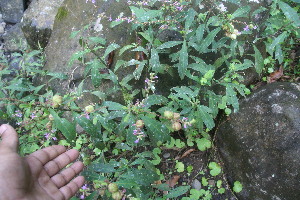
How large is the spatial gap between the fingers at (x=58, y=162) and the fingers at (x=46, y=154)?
0.04 m

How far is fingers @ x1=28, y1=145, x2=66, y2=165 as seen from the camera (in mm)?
2392

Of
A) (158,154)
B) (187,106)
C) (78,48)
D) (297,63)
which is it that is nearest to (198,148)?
(158,154)

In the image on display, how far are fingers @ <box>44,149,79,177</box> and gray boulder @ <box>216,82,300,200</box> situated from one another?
1694 mm

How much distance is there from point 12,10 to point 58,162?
467 centimetres

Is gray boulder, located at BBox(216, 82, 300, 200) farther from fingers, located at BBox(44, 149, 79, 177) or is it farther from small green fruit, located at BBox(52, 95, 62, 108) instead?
small green fruit, located at BBox(52, 95, 62, 108)

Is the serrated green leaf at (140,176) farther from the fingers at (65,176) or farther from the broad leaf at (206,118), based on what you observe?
the broad leaf at (206,118)

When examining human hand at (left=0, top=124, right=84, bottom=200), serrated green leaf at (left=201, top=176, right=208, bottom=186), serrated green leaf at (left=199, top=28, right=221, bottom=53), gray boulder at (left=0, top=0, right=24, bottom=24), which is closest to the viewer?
human hand at (left=0, top=124, right=84, bottom=200)

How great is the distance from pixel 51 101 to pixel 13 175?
610 mm

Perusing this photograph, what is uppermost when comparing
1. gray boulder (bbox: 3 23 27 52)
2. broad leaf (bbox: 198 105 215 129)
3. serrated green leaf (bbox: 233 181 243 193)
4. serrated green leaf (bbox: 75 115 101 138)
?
serrated green leaf (bbox: 75 115 101 138)

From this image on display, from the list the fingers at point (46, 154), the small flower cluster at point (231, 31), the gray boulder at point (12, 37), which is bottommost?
the gray boulder at point (12, 37)

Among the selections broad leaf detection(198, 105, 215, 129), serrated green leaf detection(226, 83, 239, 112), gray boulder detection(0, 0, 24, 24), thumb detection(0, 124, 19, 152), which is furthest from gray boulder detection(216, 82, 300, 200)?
gray boulder detection(0, 0, 24, 24)

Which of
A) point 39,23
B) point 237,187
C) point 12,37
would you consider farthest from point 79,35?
point 237,187

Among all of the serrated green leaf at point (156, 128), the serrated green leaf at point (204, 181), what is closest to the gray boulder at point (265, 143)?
the serrated green leaf at point (204, 181)

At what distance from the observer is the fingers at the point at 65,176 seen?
2.43 meters
